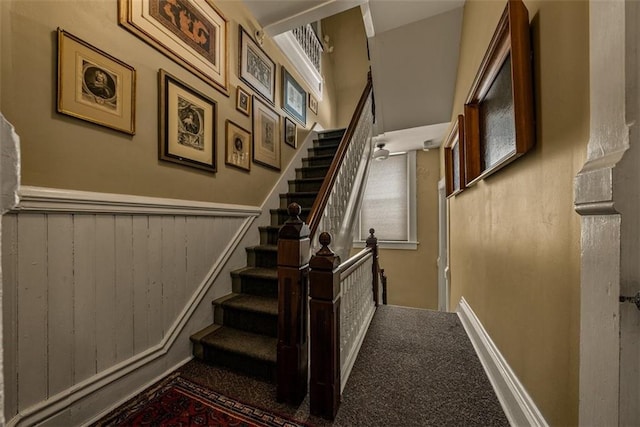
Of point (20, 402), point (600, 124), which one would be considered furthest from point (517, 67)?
point (20, 402)

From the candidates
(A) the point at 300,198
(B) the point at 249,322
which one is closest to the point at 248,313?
(B) the point at 249,322

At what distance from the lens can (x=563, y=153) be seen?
2.91 feet

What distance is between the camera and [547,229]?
3.22 ft

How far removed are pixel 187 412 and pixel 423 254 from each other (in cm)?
402

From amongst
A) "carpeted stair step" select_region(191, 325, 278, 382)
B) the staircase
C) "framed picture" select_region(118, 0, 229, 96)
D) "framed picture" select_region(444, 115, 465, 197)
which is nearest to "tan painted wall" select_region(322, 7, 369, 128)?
"framed picture" select_region(444, 115, 465, 197)

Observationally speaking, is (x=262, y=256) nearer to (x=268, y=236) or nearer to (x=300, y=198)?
(x=268, y=236)

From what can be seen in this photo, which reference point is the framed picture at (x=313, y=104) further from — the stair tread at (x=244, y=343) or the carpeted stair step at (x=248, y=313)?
the stair tread at (x=244, y=343)

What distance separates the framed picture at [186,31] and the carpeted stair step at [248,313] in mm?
1638

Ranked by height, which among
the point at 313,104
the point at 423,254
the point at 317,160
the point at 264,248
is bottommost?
the point at 423,254

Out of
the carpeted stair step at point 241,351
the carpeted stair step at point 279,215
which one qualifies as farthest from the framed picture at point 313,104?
the carpeted stair step at point 241,351

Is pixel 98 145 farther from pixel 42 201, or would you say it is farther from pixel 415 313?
pixel 415 313

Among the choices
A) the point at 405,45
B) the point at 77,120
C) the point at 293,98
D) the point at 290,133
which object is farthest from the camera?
the point at 293,98

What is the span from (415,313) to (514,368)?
1.32m

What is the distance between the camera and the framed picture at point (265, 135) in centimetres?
249
